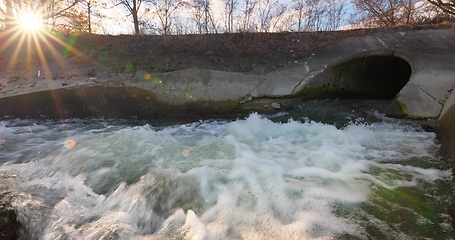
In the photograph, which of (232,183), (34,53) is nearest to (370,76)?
(232,183)

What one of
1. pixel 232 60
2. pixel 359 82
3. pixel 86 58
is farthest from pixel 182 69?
pixel 359 82

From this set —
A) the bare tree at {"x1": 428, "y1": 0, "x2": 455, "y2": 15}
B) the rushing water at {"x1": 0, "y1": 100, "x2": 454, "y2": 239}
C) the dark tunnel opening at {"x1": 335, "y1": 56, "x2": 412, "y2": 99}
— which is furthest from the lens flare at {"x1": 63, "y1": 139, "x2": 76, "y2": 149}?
the bare tree at {"x1": 428, "y1": 0, "x2": 455, "y2": 15}

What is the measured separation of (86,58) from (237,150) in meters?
7.00

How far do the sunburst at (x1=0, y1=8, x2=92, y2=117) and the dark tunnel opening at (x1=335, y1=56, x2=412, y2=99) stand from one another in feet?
29.4

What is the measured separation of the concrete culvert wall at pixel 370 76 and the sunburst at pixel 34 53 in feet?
27.9

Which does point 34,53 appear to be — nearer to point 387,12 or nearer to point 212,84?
point 212,84

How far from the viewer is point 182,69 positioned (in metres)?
7.75

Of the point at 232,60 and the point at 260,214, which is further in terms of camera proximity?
the point at 232,60

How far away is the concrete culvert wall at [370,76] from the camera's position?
803 centimetres

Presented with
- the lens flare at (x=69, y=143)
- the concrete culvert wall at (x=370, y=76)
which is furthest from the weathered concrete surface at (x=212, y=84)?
the lens flare at (x=69, y=143)

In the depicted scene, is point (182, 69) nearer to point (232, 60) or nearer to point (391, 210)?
point (232, 60)

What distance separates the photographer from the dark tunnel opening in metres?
8.20

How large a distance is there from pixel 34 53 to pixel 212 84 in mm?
6899

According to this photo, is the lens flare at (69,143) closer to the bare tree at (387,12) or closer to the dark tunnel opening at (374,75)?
the dark tunnel opening at (374,75)
